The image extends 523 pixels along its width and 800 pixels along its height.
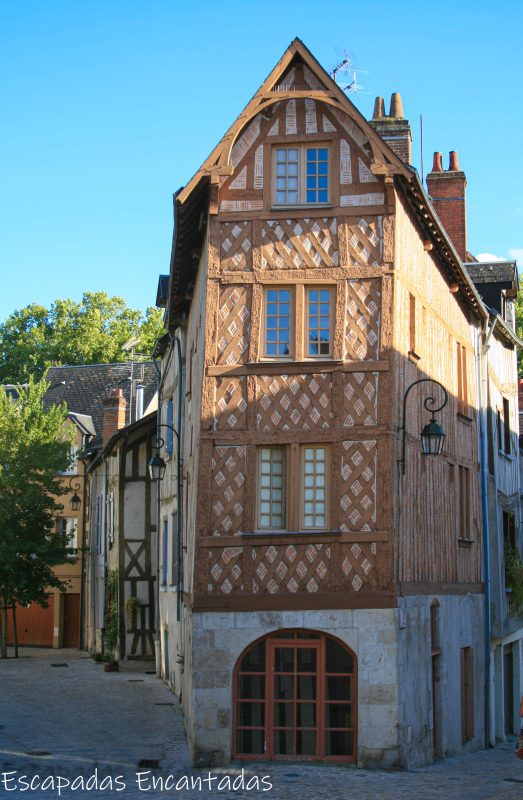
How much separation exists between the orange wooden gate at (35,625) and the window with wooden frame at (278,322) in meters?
26.1

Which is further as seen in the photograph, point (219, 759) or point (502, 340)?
point (502, 340)

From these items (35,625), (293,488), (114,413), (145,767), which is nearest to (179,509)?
(293,488)

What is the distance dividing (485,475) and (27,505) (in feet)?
50.8

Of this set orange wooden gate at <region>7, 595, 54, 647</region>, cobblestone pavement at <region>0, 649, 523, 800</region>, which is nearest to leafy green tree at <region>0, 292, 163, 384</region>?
orange wooden gate at <region>7, 595, 54, 647</region>

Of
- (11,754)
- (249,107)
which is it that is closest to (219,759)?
(11,754)

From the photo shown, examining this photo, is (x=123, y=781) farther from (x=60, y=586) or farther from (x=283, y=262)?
(x=60, y=586)

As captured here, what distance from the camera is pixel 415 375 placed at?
54.7ft

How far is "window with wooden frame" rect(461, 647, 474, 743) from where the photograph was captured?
1905 cm

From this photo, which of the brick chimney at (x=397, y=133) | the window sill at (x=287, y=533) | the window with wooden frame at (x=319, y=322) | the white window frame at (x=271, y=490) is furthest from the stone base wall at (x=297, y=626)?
the brick chimney at (x=397, y=133)

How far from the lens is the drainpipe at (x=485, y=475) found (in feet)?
68.0

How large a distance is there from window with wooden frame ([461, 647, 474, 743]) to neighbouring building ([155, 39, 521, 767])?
1705mm

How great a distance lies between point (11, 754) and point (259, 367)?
6454 mm

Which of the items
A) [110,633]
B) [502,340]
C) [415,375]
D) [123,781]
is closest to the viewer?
[123,781]

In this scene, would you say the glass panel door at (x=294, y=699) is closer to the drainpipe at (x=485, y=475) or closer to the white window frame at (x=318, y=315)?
the white window frame at (x=318, y=315)
